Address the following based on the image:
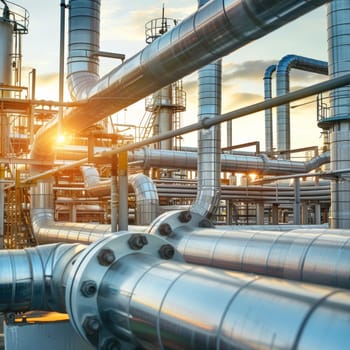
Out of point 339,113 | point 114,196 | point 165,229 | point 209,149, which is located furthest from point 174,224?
point 209,149

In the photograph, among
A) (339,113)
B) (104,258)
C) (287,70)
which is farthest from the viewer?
(287,70)

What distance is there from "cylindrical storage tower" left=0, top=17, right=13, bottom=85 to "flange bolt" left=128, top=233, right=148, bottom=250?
9.60 m

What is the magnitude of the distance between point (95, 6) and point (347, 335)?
6.74 metres

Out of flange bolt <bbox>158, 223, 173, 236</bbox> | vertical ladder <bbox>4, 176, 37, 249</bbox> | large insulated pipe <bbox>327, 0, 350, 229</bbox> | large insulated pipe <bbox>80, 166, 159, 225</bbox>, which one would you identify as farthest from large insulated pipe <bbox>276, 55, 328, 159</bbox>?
flange bolt <bbox>158, 223, 173, 236</bbox>

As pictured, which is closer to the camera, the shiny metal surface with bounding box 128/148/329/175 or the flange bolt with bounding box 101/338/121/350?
the flange bolt with bounding box 101/338/121/350

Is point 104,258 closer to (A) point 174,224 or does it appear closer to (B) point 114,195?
(B) point 114,195

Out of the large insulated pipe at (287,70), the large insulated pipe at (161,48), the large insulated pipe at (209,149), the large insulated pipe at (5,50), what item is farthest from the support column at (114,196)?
the large insulated pipe at (287,70)

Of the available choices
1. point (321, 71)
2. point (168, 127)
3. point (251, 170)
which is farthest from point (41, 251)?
point (321, 71)

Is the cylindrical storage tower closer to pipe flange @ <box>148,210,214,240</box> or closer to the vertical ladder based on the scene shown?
the vertical ladder

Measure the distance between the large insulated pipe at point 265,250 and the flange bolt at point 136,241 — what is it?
1005 mm

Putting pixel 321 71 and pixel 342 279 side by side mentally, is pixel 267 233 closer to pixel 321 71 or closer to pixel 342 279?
pixel 342 279

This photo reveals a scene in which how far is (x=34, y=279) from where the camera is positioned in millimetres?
3641

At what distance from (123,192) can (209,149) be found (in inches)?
235

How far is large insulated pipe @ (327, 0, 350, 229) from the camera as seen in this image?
8031 mm
